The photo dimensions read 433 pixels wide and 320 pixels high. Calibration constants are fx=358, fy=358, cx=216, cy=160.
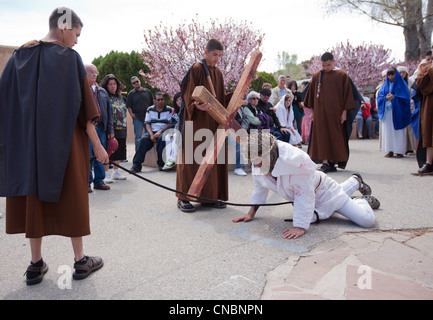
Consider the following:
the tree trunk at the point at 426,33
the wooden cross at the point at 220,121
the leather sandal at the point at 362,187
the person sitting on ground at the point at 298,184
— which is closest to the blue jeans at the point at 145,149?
the wooden cross at the point at 220,121

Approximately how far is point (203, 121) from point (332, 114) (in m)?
3.51

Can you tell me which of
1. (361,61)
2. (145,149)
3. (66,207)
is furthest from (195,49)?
(361,61)

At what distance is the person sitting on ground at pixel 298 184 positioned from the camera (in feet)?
11.2

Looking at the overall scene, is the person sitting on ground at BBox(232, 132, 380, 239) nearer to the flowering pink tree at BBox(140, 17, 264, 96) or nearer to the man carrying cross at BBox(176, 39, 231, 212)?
the man carrying cross at BBox(176, 39, 231, 212)

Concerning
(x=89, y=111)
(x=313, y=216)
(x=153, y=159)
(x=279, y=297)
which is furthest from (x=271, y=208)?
(x=153, y=159)

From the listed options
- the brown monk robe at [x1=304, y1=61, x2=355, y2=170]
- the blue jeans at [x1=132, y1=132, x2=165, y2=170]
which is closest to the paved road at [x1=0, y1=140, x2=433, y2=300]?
the brown monk robe at [x1=304, y1=61, x2=355, y2=170]

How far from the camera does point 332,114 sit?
7.16 meters

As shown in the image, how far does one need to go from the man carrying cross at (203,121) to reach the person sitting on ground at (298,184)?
39.9 inches

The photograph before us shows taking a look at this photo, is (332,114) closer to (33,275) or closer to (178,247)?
(178,247)

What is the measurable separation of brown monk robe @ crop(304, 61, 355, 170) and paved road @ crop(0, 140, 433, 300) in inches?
65.3

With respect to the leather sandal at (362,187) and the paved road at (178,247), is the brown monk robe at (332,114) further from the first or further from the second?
the leather sandal at (362,187)

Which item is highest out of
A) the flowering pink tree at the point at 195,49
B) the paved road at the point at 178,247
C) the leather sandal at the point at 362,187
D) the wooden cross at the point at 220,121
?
the flowering pink tree at the point at 195,49

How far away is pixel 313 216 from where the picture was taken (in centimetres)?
377
